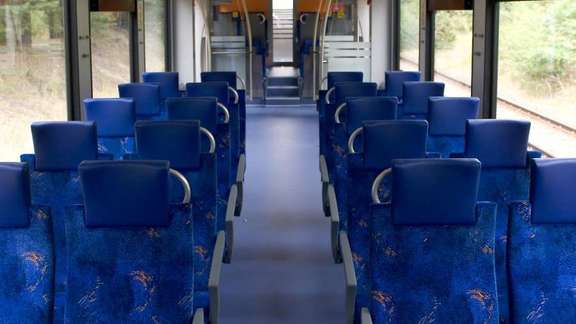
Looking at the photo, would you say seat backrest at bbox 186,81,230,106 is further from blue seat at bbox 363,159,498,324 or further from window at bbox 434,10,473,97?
blue seat at bbox 363,159,498,324

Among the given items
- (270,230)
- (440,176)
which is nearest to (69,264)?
(440,176)

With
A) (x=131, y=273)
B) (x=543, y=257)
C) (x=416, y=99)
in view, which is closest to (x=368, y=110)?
(x=416, y=99)

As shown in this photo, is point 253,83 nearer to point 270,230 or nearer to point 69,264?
point 270,230

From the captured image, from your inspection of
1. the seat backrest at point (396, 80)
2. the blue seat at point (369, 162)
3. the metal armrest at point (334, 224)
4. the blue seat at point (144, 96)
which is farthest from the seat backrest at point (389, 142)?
the seat backrest at point (396, 80)

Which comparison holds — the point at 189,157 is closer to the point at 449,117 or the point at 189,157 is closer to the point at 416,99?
the point at 449,117

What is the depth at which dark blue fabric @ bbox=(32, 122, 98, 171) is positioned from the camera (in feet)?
13.6

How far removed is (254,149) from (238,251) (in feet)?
15.9

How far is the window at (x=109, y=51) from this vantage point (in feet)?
29.2

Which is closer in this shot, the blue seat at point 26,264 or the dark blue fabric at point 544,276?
the blue seat at point 26,264

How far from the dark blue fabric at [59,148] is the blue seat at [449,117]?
7.83ft

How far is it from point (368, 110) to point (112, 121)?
1652mm

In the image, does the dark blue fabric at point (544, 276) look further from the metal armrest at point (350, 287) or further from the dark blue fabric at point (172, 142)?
the dark blue fabric at point (172, 142)

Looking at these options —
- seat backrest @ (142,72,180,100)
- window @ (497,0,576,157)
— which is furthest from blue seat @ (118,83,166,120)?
window @ (497,0,576,157)

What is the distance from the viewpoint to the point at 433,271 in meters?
3.17
